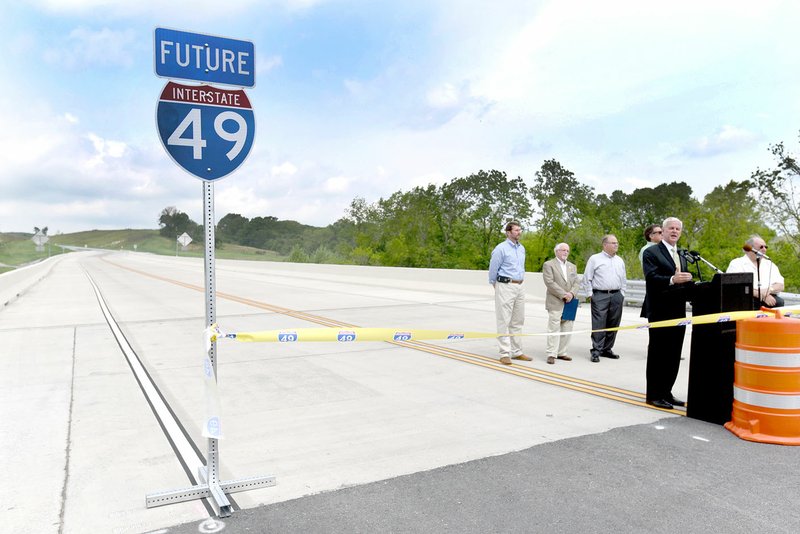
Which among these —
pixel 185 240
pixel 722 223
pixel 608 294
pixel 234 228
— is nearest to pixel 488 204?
pixel 722 223

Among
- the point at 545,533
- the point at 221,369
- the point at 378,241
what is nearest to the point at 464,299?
the point at 221,369

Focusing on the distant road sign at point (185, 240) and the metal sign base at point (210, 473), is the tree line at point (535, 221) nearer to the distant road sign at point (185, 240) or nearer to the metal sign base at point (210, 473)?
the distant road sign at point (185, 240)

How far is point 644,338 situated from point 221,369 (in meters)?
7.71

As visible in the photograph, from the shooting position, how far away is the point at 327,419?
230 inches

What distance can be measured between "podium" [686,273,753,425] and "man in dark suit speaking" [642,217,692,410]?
0.30 m

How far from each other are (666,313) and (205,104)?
4.98 m

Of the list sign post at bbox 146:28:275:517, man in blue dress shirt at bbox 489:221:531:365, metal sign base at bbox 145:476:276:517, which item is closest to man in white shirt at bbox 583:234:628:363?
man in blue dress shirt at bbox 489:221:531:365

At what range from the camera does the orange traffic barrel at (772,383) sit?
5.07 m

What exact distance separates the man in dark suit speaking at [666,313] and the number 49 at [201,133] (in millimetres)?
4479

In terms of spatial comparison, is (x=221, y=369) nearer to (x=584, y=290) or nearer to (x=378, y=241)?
(x=584, y=290)

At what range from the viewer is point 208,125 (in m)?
3.94

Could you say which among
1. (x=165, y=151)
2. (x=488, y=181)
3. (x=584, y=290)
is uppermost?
(x=488, y=181)

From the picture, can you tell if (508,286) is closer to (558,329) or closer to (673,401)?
(558,329)

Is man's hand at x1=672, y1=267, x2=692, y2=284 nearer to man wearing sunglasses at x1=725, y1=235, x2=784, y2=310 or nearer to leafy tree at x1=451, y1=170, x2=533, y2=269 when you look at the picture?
man wearing sunglasses at x1=725, y1=235, x2=784, y2=310
